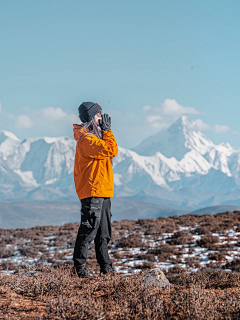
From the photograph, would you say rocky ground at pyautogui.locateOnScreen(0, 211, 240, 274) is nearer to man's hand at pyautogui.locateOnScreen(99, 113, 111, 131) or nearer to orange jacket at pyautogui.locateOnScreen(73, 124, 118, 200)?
orange jacket at pyautogui.locateOnScreen(73, 124, 118, 200)

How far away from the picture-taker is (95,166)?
5152 mm

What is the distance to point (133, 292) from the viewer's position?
3.89m

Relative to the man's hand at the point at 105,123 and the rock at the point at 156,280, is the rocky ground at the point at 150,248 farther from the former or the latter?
the man's hand at the point at 105,123

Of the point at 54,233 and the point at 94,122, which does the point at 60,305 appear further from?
the point at 54,233

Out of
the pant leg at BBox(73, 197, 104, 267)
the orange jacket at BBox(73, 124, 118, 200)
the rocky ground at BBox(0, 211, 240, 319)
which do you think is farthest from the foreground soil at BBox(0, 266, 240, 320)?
the orange jacket at BBox(73, 124, 118, 200)

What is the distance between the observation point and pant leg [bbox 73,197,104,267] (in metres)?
5.05

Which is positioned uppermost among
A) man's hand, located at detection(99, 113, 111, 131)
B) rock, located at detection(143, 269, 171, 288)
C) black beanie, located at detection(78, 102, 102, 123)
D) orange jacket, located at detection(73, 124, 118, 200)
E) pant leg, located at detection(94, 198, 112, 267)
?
black beanie, located at detection(78, 102, 102, 123)

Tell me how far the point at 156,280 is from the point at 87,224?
4.05 ft

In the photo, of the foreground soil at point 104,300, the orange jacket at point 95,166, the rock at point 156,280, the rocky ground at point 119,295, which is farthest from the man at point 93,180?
the rock at point 156,280

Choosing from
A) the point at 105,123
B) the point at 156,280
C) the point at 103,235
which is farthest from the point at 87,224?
the point at 105,123

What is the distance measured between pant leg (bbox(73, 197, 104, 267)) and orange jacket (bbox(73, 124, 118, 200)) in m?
0.11

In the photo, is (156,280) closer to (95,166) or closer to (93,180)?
(93,180)

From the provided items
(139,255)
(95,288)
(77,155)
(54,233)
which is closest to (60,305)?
(95,288)

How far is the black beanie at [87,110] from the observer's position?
5398 millimetres
